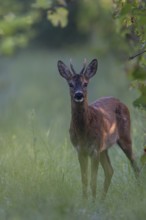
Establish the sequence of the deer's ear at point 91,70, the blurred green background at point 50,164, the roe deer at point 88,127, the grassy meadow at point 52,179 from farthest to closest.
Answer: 1. the deer's ear at point 91,70
2. the roe deer at point 88,127
3. the blurred green background at point 50,164
4. the grassy meadow at point 52,179

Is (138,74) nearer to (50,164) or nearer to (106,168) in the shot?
(50,164)

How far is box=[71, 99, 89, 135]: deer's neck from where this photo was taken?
36.4ft

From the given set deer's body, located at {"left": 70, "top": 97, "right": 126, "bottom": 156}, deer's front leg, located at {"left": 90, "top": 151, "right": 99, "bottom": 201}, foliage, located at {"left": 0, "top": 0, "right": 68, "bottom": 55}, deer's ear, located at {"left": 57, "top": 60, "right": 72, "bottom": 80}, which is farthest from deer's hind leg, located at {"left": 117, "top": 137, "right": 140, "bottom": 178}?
foliage, located at {"left": 0, "top": 0, "right": 68, "bottom": 55}

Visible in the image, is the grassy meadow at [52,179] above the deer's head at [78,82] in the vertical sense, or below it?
below

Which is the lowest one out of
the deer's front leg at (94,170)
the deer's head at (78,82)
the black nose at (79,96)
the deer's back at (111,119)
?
the deer's front leg at (94,170)

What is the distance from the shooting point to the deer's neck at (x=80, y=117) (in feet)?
36.4

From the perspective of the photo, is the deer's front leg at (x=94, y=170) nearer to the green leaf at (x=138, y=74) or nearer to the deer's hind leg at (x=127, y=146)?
the deer's hind leg at (x=127, y=146)

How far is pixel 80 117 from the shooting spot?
36.4ft

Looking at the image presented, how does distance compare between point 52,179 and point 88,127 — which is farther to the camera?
point 88,127

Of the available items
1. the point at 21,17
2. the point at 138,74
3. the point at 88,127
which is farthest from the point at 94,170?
the point at 21,17

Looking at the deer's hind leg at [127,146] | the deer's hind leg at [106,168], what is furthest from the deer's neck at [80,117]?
the deer's hind leg at [127,146]

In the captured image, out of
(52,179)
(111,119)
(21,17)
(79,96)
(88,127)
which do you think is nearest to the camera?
(52,179)

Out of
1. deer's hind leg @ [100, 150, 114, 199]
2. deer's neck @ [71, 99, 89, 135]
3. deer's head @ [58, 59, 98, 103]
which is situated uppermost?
deer's head @ [58, 59, 98, 103]

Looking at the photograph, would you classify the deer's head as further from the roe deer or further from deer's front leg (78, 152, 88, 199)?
deer's front leg (78, 152, 88, 199)
